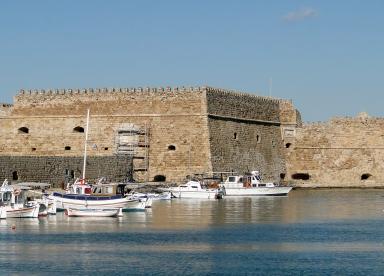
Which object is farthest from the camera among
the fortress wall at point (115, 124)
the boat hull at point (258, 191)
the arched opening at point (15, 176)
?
the boat hull at point (258, 191)

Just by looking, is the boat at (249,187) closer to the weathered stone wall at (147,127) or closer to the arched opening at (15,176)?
the weathered stone wall at (147,127)

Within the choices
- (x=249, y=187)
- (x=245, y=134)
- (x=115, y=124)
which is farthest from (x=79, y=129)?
(x=249, y=187)

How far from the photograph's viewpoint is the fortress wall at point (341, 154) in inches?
2095

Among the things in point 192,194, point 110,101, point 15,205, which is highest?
point 110,101

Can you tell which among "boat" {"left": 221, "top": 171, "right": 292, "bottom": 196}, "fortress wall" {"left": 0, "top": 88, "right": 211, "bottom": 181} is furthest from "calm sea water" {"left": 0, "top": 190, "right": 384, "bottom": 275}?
"boat" {"left": 221, "top": 171, "right": 292, "bottom": 196}

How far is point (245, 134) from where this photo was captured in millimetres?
49688

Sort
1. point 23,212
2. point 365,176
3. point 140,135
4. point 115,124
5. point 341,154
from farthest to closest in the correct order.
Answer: point 365,176 < point 341,154 < point 115,124 < point 140,135 < point 23,212

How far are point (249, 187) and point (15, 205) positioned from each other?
679 inches

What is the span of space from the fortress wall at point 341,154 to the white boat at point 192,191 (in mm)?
11043

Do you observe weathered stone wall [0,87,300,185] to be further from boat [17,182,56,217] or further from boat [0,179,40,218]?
boat [0,179,40,218]

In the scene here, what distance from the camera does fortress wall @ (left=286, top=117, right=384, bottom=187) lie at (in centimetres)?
5322

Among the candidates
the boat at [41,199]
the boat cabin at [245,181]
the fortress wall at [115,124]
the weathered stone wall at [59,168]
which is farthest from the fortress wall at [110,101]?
the boat at [41,199]

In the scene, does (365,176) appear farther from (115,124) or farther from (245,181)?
(115,124)

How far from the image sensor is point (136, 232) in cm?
2809
